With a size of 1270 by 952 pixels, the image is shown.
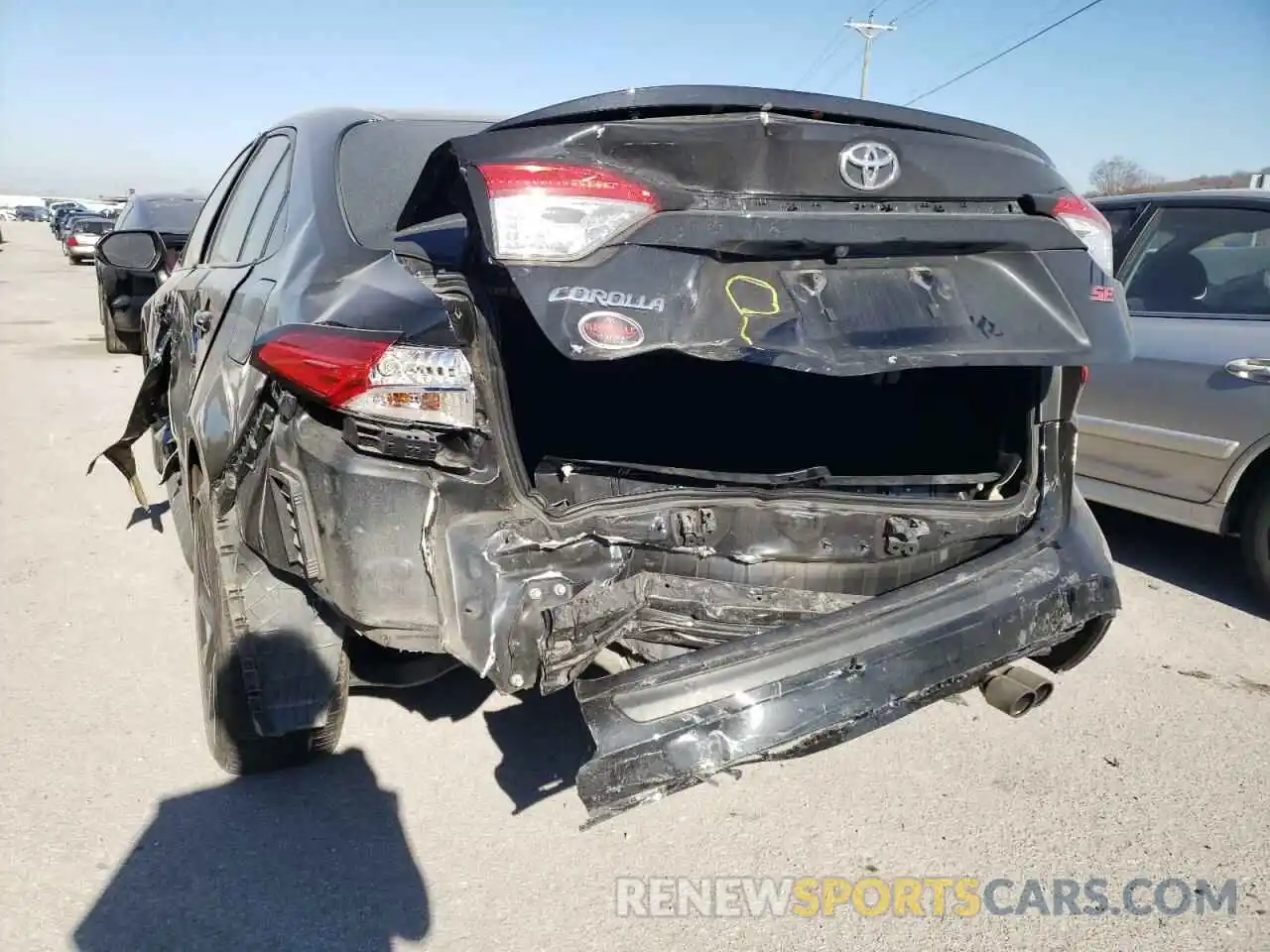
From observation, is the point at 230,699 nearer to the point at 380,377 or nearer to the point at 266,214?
the point at 380,377

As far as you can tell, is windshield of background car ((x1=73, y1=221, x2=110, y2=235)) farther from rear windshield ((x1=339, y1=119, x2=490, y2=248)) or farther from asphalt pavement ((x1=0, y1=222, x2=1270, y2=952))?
rear windshield ((x1=339, y1=119, x2=490, y2=248))

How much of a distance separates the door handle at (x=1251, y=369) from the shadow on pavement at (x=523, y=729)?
299 centimetres

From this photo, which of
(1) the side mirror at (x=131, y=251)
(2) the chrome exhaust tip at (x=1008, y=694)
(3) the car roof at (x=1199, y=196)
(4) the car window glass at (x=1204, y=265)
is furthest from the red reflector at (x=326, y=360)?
(3) the car roof at (x=1199, y=196)

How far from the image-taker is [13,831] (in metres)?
2.42

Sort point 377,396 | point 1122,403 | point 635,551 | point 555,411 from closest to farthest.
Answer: point 377,396 < point 635,551 < point 555,411 < point 1122,403

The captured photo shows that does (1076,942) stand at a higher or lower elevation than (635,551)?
lower

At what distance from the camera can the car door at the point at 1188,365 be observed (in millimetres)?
3854

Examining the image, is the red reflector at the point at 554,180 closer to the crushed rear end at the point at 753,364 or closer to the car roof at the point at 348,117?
the crushed rear end at the point at 753,364

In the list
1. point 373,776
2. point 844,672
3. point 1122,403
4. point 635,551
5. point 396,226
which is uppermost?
point 396,226

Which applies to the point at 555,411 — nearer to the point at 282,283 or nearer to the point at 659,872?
the point at 282,283

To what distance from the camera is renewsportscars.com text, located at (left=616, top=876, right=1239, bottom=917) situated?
225 centimetres

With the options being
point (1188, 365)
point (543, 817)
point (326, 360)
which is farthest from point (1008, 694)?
point (1188, 365)

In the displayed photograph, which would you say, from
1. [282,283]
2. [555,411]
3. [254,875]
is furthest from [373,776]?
[282,283]

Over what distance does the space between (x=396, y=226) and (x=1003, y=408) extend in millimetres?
1728
